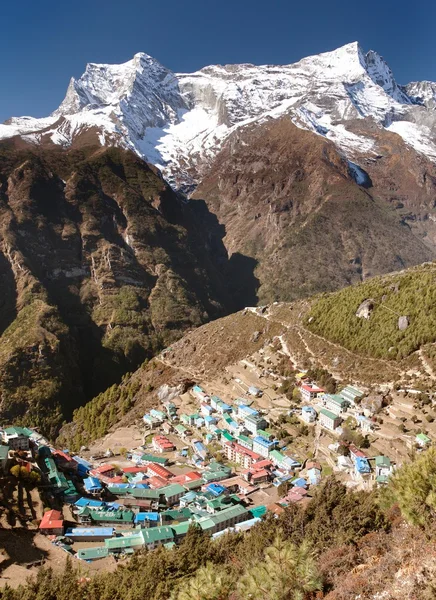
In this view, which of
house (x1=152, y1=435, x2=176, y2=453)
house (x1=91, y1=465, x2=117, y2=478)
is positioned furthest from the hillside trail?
house (x1=91, y1=465, x2=117, y2=478)

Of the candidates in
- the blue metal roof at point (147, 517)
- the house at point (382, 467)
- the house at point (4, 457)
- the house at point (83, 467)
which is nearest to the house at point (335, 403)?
the house at point (382, 467)

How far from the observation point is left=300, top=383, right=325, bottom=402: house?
210ft

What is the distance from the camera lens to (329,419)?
57.5 m

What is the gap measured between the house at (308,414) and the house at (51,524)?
1298 inches

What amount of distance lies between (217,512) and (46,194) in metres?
185

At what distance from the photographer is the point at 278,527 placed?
98.8 feet

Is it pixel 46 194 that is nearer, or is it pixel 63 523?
pixel 63 523

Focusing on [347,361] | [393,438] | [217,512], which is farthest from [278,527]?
[347,361]

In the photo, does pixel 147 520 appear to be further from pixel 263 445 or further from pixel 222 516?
pixel 263 445

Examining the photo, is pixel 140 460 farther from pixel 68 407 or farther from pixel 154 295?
pixel 154 295

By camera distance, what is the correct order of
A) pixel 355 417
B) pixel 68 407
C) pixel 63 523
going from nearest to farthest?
pixel 63 523 → pixel 355 417 → pixel 68 407

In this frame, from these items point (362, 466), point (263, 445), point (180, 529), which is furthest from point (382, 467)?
point (180, 529)

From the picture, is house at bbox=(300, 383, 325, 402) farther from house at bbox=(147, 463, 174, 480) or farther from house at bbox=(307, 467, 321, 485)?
house at bbox=(147, 463, 174, 480)

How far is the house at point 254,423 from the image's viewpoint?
61.9 m
